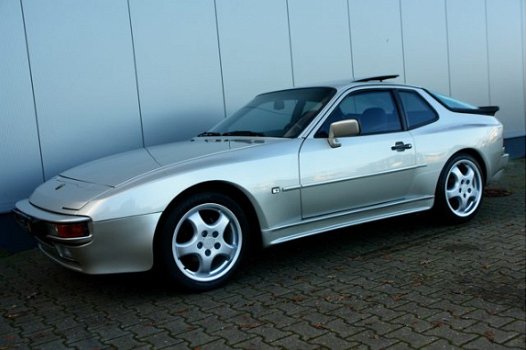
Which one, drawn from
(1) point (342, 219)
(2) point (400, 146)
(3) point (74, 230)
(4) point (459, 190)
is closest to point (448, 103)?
(4) point (459, 190)

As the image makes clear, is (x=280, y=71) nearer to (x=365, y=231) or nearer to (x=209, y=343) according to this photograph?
(x=365, y=231)

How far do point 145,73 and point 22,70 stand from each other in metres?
1.27

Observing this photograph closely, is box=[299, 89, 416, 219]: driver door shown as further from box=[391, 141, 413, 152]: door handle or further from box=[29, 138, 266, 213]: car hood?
box=[29, 138, 266, 213]: car hood

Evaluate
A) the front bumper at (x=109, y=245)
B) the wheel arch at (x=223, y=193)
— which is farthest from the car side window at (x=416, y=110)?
the front bumper at (x=109, y=245)

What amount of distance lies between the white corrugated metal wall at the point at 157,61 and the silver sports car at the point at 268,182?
1.40m

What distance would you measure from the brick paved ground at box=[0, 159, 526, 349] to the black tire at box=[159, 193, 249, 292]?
0.14 meters

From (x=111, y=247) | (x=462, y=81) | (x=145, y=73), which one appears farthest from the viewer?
(x=462, y=81)

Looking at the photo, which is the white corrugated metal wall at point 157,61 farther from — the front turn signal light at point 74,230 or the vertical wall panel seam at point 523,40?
the vertical wall panel seam at point 523,40

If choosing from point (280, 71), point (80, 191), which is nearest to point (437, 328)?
point (80, 191)

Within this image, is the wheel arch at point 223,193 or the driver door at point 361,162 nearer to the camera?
the wheel arch at point 223,193

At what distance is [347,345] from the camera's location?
9.48 feet

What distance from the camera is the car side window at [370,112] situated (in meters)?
4.63

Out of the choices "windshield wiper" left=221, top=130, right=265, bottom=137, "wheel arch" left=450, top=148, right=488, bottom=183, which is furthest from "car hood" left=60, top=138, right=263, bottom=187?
"wheel arch" left=450, top=148, right=488, bottom=183

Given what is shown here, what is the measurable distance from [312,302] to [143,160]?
1.62 metres
